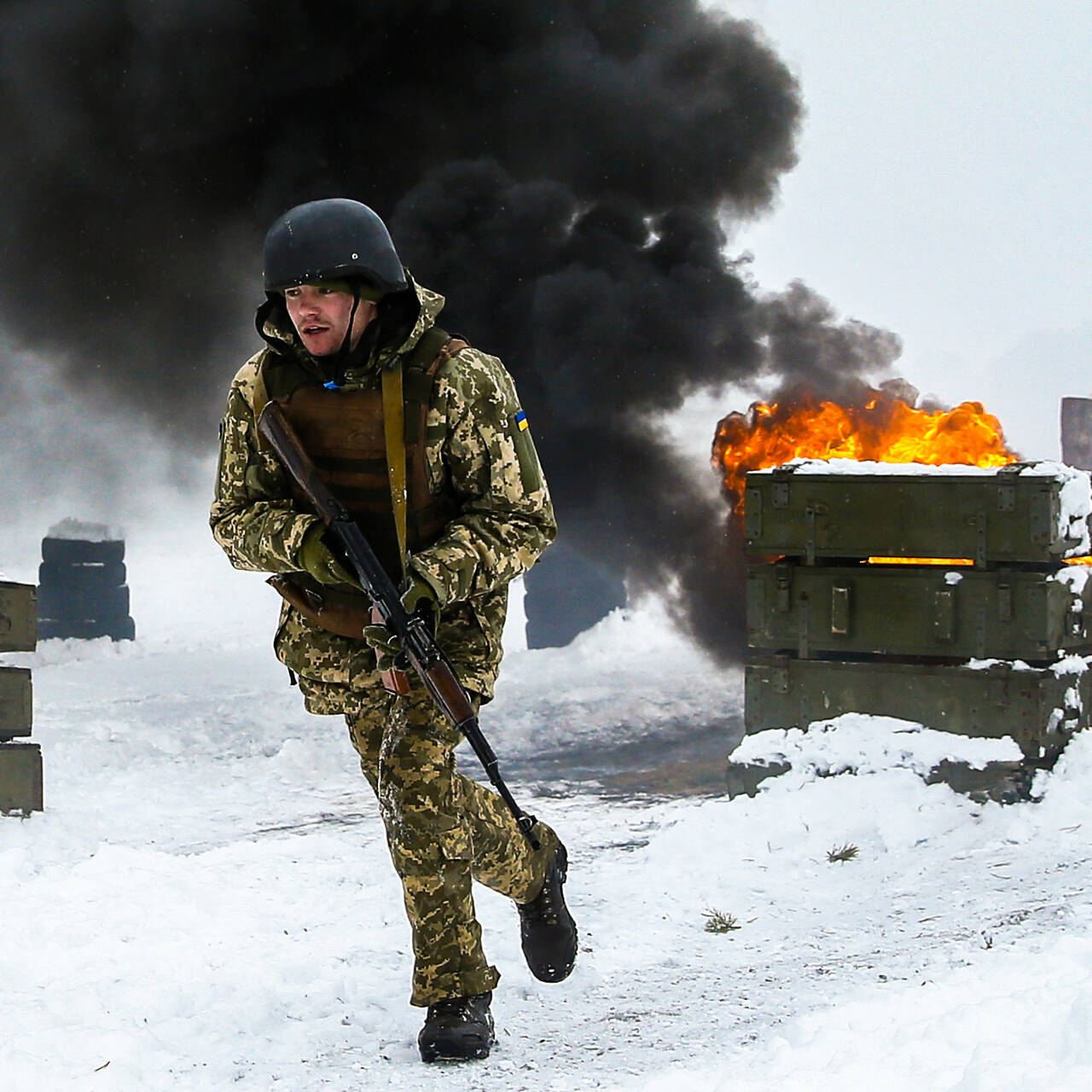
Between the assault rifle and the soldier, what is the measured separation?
0.04 m

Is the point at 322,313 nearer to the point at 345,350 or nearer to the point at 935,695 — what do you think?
the point at 345,350

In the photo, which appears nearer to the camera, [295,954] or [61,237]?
[295,954]

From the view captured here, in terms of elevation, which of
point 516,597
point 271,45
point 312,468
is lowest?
point 516,597

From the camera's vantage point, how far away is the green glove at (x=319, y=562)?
122 inches

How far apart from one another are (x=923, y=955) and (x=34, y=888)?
2.78 metres

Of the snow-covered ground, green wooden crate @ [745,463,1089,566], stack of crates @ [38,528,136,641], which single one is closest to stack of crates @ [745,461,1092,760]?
green wooden crate @ [745,463,1089,566]

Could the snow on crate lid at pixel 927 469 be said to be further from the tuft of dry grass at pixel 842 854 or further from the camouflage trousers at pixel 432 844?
the camouflage trousers at pixel 432 844

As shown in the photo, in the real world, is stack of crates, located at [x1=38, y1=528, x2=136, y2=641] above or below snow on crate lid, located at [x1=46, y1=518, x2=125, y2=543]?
below

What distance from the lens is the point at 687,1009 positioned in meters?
3.57

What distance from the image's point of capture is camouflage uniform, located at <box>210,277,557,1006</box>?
3.12 metres

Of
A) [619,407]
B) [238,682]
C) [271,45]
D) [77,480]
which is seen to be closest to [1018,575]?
[619,407]

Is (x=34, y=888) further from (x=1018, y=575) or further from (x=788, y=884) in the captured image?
(x=1018, y=575)

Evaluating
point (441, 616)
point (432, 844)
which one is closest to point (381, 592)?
point (441, 616)

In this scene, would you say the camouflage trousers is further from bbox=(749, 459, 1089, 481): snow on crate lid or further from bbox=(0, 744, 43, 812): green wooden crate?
bbox=(0, 744, 43, 812): green wooden crate
